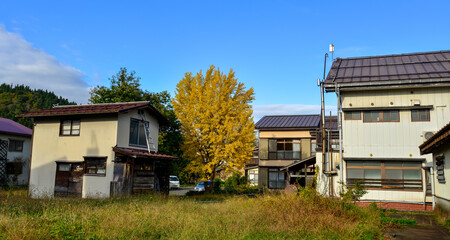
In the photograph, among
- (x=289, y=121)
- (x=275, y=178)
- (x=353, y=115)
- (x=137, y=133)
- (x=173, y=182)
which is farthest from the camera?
(x=173, y=182)

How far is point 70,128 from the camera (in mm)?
22688

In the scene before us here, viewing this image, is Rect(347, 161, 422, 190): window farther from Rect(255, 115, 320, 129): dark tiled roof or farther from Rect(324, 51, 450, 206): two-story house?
Rect(255, 115, 320, 129): dark tiled roof

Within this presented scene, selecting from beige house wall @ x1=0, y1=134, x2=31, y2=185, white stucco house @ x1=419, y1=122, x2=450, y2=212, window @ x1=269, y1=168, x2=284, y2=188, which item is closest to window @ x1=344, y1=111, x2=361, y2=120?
white stucco house @ x1=419, y1=122, x2=450, y2=212

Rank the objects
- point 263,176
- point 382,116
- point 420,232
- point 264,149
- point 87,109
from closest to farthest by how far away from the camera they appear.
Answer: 1. point 420,232
2. point 382,116
3. point 87,109
4. point 263,176
5. point 264,149

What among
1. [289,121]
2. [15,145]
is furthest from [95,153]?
[289,121]

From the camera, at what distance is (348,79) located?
19.1 m

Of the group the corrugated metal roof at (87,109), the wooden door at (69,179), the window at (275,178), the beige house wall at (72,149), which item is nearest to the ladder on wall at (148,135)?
the corrugated metal roof at (87,109)

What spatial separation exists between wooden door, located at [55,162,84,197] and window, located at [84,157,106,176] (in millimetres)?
519

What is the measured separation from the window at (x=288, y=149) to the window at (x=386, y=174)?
13980 millimetres

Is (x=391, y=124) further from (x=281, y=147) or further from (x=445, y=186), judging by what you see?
(x=281, y=147)

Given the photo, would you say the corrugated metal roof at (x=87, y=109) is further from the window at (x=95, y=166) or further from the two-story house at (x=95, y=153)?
the window at (x=95, y=166)

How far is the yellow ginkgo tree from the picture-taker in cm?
2519

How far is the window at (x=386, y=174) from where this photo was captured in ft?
57.7

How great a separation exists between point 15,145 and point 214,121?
19677 mm
